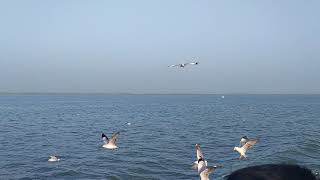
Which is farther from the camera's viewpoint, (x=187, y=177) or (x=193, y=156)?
(x=193, y=156)

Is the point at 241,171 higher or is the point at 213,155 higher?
the point at 241,171

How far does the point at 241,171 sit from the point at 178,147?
3201 cm

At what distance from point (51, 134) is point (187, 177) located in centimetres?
2958

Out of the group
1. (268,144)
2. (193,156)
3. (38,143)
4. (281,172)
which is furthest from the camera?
(38,143)

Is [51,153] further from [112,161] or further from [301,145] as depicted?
[301,145]

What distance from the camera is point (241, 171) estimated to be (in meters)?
3.11

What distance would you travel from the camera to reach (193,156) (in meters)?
29.9

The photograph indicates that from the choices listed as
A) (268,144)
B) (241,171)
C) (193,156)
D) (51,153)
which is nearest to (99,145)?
(51,153)

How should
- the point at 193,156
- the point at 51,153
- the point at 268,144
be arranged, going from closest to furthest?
1. the point at 193,156
2. the point at 51,153
3. the point at 268,144

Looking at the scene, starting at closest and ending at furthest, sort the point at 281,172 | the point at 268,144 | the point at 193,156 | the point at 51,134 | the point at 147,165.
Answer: the point at 281,172, the point at 147,165, the point at 193,156, the point at 268,144, the point at 51,134

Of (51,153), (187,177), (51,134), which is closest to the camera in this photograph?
(187,177)

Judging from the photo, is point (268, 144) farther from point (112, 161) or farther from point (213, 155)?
point (112, 161)

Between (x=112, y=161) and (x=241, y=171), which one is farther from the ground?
(x=241, y=171)

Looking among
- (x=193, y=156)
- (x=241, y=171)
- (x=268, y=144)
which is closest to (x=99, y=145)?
(x=193, y=156)
